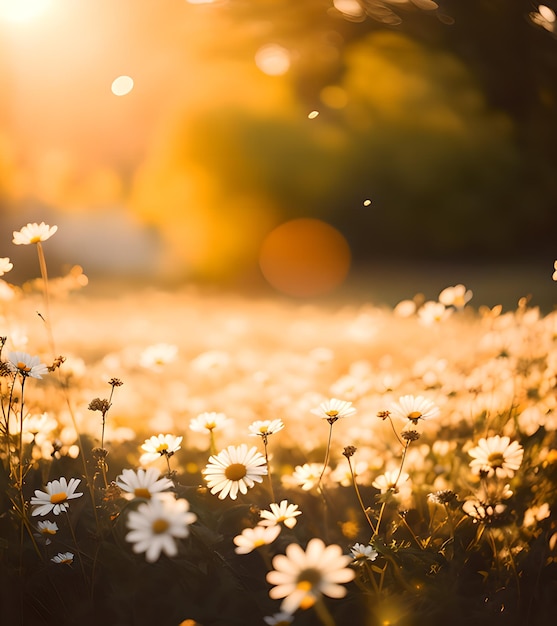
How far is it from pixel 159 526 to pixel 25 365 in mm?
561

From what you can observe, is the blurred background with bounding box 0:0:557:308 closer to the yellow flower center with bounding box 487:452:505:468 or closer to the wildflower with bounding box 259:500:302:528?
the yellow flower center with bounding box 487:452:505:468

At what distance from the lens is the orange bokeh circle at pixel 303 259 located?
992 cm

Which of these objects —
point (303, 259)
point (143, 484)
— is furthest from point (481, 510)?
point (303, 259)

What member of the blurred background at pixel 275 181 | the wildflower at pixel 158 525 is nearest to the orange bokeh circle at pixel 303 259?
the blurred background at pixel 275 181

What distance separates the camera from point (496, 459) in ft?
4.17

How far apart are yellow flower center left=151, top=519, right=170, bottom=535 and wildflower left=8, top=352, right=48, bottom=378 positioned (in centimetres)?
49

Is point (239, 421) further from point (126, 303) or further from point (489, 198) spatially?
point (489, 198)

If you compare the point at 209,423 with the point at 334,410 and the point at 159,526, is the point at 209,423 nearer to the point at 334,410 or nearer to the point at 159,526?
the point at 334,410

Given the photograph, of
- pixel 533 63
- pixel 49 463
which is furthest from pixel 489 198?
pixel 49 463

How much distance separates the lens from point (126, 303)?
712cm

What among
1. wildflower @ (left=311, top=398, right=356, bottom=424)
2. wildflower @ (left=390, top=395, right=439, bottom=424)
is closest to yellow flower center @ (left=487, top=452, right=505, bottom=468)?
wildflower @ (left=390, top=395, right=439, bottom=424)

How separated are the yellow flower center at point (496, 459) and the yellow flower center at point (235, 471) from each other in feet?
1.60

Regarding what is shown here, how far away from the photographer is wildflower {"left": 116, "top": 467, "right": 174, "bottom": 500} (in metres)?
1.09

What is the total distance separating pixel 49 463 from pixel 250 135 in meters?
8.22
